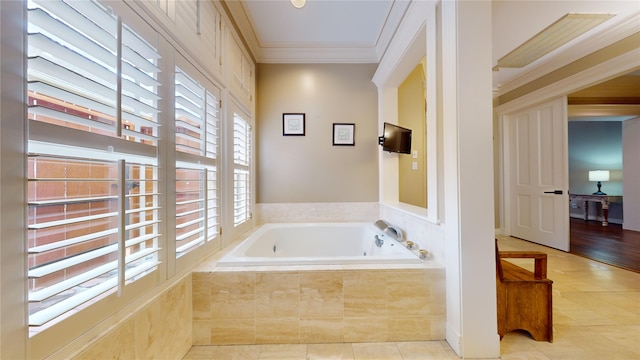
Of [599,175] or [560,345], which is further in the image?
[599,175]

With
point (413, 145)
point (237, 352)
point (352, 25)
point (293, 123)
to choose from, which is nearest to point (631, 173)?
point (413, 145)

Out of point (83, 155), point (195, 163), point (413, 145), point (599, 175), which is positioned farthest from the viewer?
point (599, 175)

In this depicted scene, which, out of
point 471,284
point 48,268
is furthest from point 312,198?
point 48,268

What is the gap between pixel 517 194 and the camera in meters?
3.89

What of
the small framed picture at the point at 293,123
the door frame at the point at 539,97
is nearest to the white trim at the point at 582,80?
the door frame at the point at 539,97

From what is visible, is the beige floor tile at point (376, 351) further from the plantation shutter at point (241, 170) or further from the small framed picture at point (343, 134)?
the small framed picture at point (343, 134)

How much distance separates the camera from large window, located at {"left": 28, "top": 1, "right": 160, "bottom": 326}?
683mm

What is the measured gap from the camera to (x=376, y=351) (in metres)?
1.40

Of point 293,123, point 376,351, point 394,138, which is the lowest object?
point 376,351

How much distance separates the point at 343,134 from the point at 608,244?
4180 millimetres

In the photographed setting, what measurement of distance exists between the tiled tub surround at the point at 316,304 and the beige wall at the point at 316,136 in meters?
1.54

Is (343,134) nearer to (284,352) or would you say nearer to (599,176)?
(284,352)

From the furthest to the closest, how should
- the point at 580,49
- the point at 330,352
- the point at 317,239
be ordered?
the point at 580,49 < the point at 317,239 < the point at 330,352

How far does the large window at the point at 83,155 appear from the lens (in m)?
0.68
